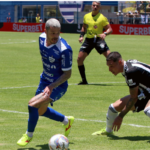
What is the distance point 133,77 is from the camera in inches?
213

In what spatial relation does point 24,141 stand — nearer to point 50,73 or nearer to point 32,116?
point 32,116

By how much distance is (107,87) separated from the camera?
37.1 feet

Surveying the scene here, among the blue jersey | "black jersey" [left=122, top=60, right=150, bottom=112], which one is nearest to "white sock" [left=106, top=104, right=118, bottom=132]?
"black jersey" [left=122, top=60, right=150, bottom=112]

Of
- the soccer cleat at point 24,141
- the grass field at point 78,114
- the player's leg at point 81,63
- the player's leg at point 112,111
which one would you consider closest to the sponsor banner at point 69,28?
the grass field at point 78,114

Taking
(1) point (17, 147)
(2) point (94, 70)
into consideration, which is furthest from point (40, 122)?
(2) point (94, 70)

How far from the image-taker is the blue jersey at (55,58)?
5566 mm

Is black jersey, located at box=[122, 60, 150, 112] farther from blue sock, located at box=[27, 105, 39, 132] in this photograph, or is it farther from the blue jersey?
blue sock, located at box=[27, 105, 39, 132]

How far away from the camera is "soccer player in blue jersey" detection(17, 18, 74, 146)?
5457 mm

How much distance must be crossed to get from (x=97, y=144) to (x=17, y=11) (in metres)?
59.0

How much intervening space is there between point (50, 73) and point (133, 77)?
4.26 feet

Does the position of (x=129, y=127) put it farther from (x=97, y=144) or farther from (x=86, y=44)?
(x=86, y=44)

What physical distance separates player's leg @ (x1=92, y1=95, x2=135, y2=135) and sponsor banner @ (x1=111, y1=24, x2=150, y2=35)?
110 feet

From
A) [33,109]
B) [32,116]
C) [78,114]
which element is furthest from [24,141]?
[78,114]

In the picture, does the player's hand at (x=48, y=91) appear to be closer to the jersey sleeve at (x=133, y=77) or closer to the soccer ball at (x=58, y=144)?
the soccer ball at (x=58, y=144)
